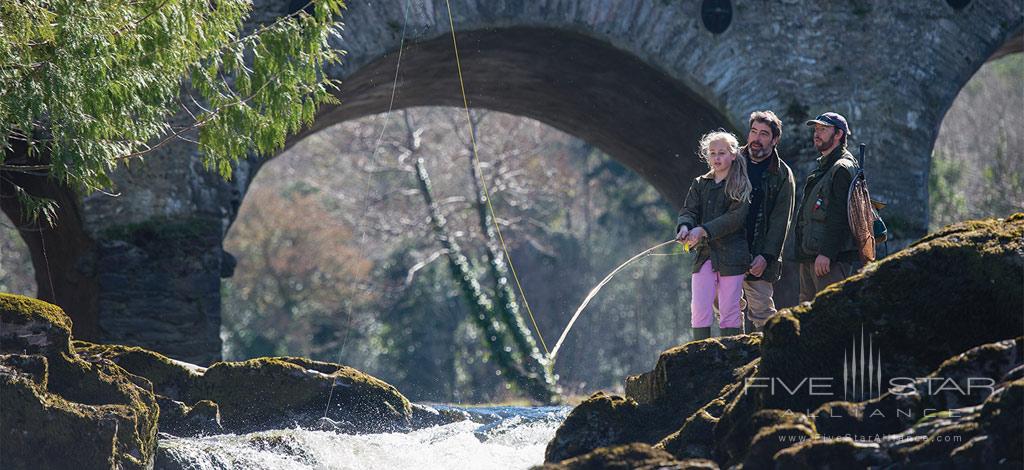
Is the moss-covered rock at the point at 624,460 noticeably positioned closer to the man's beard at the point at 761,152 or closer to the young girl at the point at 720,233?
the young girl at the point at 720,233

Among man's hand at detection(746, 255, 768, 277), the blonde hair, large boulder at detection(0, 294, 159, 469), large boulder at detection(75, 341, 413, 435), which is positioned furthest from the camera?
large boulder at detection(75, 341, 413, 435)

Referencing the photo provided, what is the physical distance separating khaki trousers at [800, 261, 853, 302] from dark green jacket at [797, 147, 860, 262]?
0.15 feet

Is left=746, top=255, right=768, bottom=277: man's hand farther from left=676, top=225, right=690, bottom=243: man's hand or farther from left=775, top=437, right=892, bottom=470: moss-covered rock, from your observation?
left=775, top=437, right=892, bottom=470: moss-covered rock

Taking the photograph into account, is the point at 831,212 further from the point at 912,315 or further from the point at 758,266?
the point at 912,315

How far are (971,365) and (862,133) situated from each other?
6.34 metres

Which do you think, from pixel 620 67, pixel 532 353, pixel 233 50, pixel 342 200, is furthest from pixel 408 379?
pixel 233 50

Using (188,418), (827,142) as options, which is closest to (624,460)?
(827,142)

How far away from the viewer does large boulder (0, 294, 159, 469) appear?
19.5 ft

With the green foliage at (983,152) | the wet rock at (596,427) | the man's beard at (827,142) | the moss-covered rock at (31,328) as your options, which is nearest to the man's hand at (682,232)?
the man's beard at (827,142)

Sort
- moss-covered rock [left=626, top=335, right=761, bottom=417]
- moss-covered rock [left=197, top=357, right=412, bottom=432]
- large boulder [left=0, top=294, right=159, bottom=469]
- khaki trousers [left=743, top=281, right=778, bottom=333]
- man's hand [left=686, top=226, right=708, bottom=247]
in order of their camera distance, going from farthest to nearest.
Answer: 1. moss-covered rock [left=197, top=357, right=412, bottom=432]
2. khaki trousers [left=743, top=281, right=778, bottom=333]
3. man's hand [left=686, top=226, right=708, bottom=247]
4. moss-covered rock [left=626, top=335, right=761, bottom=417]
5. large boulder [left=0, top=294, right=159, bottom=469]

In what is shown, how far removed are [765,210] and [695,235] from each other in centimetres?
59

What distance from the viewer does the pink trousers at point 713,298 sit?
24.0 ft

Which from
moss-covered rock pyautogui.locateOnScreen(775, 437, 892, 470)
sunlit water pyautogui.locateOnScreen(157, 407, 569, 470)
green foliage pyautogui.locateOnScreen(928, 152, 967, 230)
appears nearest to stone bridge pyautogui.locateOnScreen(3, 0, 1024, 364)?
sunlit water pyautogui.locateOnScreen(157, 407, 569, 470)

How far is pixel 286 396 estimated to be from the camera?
314 inches
